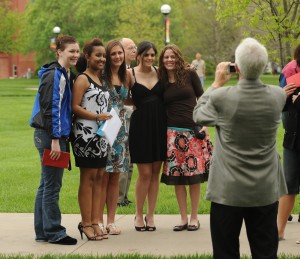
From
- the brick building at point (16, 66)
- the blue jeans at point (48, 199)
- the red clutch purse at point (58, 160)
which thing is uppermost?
the brick building at point (16, 66)

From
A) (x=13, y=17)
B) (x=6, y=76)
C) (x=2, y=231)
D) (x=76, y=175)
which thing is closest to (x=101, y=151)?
(x=2, y=231)

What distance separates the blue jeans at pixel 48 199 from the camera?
7.15 m

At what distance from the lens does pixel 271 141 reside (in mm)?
4969

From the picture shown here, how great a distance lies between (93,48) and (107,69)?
0.40 metres

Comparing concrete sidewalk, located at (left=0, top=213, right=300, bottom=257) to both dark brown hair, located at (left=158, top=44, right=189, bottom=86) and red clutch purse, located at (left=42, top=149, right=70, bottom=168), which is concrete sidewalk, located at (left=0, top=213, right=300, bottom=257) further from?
dark brown hair, located at (left=158, top=44, right=189, bottom=86)

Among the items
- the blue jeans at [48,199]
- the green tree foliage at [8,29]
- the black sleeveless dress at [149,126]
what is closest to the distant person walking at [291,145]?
the black sleeveless dress at [149,126]

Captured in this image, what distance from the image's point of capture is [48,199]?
7246mm

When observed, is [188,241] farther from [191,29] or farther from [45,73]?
[191,29]

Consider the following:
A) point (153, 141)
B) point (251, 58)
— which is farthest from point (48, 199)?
point (251, 58)

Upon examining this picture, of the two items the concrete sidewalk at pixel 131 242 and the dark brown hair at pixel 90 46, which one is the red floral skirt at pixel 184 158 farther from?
the dark brown hair at pixel 90 46

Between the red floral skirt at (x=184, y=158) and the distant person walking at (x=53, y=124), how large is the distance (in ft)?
4.16

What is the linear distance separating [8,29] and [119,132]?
7890 cm

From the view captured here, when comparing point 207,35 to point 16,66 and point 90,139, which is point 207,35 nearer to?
point 16,66

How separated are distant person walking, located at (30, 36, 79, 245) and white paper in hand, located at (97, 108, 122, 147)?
322mm
